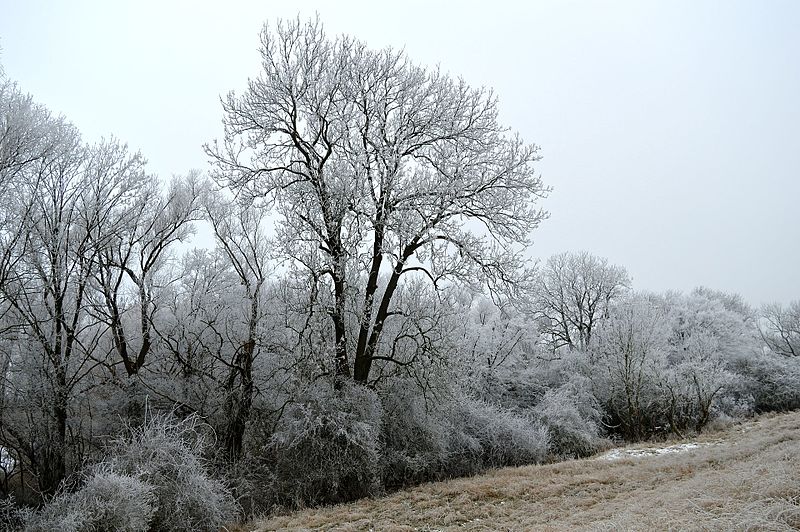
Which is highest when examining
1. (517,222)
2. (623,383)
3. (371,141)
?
(371,141)

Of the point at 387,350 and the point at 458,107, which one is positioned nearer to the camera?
the point at 458,107

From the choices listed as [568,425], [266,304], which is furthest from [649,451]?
[266,304]

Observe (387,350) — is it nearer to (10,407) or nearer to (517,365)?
(10,407)

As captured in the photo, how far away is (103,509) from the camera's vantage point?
28.7ft

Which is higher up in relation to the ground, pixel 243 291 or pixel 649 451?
pixel 243 291

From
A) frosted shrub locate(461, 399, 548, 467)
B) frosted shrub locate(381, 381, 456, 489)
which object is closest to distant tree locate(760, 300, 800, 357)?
frosted shrub locate(461, 399, 548, 467)

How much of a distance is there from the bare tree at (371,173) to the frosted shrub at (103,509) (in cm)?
529

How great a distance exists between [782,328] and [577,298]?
752 inches

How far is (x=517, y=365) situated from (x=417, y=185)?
48.4ft

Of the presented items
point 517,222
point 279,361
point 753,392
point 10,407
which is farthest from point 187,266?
point 753,392

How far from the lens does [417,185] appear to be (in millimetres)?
13609

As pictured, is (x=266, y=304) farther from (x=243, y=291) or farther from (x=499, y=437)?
(x=499, y=437)

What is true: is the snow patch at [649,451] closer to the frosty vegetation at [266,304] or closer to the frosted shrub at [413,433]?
the frosty vegetation at [266,304]

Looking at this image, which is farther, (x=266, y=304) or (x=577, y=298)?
(x=577, y=298)
